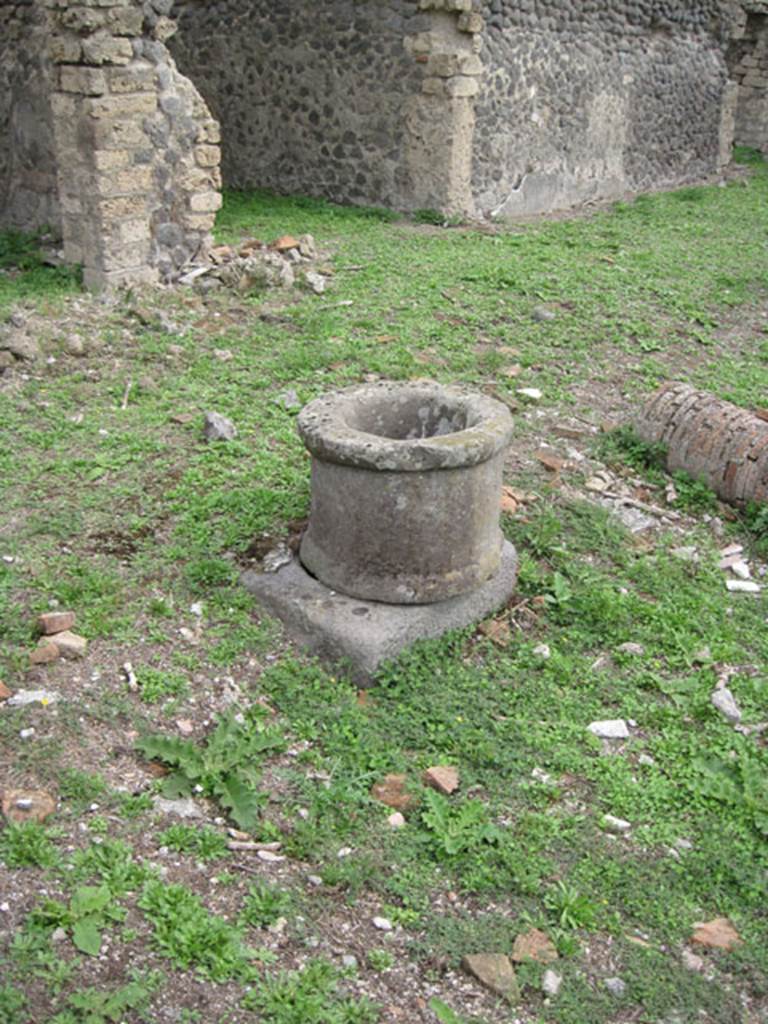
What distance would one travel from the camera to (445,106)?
10.6m

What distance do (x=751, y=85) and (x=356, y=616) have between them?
1826 centimetres

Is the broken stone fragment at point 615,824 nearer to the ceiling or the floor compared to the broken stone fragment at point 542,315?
nearer to the floor

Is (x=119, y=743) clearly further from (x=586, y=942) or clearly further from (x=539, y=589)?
(x=539, y=589)

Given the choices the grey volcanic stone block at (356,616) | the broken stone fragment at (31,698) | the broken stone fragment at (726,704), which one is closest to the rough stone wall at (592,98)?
the grey volcanic stone block at (356,616)

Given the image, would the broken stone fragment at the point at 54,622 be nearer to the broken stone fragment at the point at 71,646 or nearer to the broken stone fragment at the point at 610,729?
the broken stone fragment at the point at 71,646

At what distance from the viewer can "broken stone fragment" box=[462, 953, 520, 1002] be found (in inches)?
114

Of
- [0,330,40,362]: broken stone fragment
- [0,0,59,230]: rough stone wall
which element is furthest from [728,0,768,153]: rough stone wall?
[0,330,40,362]: broken stone fragment

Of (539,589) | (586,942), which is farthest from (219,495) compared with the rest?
(586,942)

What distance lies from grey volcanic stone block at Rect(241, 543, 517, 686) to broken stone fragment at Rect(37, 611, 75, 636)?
2.53ft

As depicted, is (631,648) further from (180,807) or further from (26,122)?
(26,122)

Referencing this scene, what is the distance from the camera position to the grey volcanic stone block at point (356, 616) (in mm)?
4172

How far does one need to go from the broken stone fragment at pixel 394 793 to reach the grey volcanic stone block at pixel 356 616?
1.86 ft

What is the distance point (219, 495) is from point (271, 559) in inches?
27.2

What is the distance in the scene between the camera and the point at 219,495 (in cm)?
524
